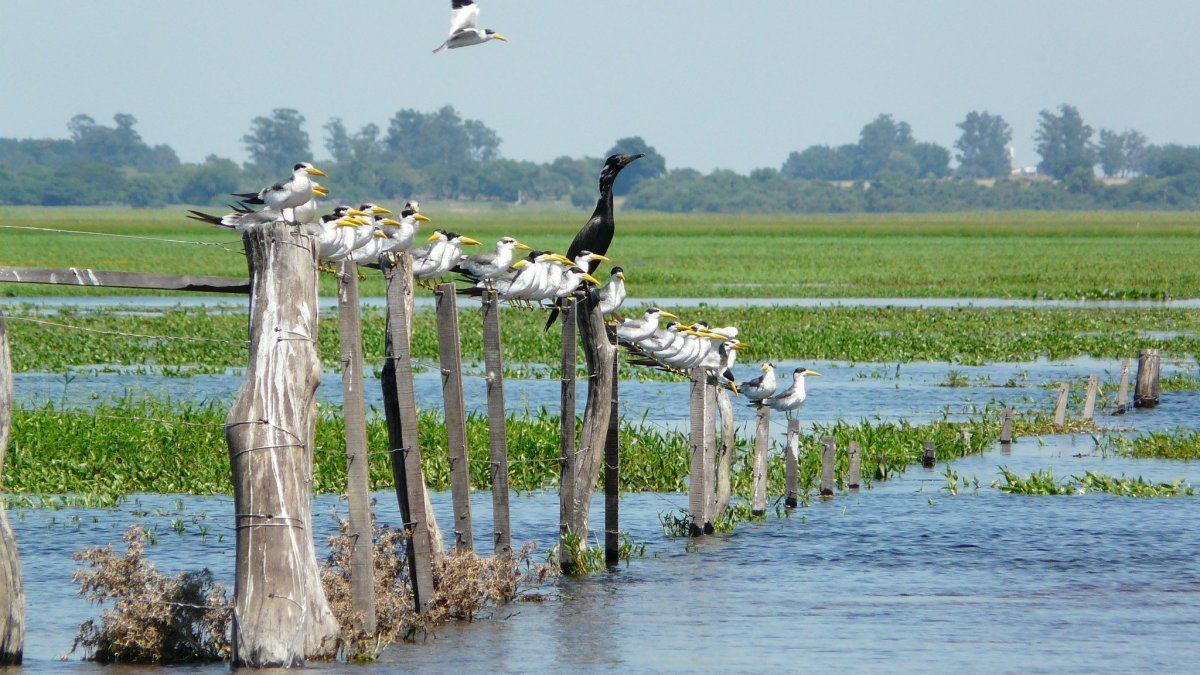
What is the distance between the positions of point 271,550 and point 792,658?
4129 millimetres

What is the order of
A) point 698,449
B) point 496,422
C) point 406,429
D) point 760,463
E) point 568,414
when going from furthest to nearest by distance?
point 760,463
point 698,449
point 568,414
point 496,422
point 406,429

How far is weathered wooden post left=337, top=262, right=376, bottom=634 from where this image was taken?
1071cm

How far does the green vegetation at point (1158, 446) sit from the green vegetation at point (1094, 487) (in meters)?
2.33

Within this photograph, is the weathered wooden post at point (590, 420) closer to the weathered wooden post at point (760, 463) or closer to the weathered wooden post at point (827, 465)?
the weathered wooden post at point (760, 463)

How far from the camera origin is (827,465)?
18031 millimetres

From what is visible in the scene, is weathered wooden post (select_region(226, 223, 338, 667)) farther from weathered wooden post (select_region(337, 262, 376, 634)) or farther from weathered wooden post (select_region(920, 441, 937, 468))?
weathered wooden post (select_region(920, 441, 937, 468))

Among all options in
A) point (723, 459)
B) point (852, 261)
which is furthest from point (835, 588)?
point (852, 261)

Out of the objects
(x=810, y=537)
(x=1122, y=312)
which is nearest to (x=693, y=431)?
(x=810, y=537)

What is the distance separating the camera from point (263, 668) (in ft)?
32.7

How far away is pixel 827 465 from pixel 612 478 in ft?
13.5

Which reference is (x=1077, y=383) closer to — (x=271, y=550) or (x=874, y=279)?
(x=271, y=550)

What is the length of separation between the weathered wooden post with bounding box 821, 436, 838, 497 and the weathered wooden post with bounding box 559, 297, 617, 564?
435cm

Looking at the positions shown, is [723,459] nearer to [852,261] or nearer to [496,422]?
[496,422]

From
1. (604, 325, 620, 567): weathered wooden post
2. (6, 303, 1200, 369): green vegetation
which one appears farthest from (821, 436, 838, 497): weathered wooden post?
(6, 303, 1200, 369): green vegetation
